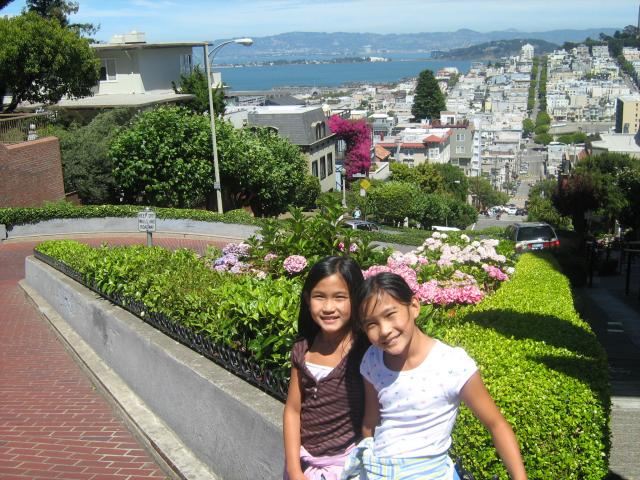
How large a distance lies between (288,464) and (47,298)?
31.7 ft

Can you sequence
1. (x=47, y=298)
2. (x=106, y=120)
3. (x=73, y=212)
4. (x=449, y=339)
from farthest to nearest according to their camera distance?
(x=106, y=120), (x=73, y=212), (x=47, y=298), (x=449, y=339)

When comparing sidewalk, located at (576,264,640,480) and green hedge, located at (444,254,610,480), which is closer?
green hedge, located at (444,254,610,480)

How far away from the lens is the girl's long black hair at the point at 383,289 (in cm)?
307

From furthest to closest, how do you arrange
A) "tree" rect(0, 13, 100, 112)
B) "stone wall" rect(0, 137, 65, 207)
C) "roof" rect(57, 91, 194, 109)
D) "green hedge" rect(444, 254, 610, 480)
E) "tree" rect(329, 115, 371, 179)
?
"tree" rect(329, 115, 371, 179)
"roof" rect(57, 91, 194, 109)
"tree" rect(0, 13, 100, 112)
"stone wall" rect(0, 137, 65, 207)
"green hedge" rect(444, 254, 610, 480)

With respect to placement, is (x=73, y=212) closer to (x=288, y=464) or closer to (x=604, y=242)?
(x=288, y=464)

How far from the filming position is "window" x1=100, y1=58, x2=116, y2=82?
41.8 m

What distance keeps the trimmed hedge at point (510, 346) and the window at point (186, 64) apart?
3875 centimetres

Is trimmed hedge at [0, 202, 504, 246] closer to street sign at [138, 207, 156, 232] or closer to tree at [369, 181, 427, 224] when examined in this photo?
street sign at [138, 207, 156, 232]

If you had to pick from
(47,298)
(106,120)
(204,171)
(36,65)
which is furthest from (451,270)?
(36,65)

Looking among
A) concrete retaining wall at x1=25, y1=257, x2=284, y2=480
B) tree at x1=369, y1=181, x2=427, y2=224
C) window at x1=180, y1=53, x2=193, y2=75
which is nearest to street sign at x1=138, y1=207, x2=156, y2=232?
concrete retaining wall at x1=25, y1=257, x2=284, y2=480

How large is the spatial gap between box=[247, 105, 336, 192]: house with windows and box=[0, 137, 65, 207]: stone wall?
2717 cm

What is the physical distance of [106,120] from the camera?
3173 cm

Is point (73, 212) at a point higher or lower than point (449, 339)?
lower

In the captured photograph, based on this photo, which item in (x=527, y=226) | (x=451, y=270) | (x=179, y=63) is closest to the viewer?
(x=451, y=270)
